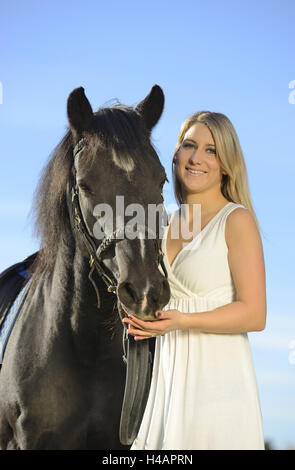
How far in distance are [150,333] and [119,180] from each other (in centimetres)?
88

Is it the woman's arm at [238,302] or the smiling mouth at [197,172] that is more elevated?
the smiling mouth at [197,172]

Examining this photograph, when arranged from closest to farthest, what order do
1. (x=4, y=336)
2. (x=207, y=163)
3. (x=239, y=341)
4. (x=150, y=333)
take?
(x=150, y=333)
(x=239, y=341)
(x=207, y=163)
(x=4, y=336)

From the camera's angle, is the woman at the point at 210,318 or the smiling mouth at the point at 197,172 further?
the smiling mouth at the point at 197,172

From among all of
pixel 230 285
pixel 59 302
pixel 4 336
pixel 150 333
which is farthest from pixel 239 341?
pixel 4 336

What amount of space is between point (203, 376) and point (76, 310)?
1.05 metres

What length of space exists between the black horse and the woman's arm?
466mm

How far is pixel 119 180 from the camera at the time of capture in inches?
132

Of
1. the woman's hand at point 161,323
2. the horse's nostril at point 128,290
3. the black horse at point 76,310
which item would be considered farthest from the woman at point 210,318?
the black horse at point 76,310

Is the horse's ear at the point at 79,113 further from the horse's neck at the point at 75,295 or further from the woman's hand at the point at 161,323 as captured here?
the woman's hand at the point at 161,323

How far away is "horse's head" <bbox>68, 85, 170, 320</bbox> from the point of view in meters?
3.06

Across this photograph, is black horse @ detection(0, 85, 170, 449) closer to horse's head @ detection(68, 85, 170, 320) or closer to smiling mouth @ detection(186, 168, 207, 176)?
horse's head @ detection(68, 85, 170, 320)

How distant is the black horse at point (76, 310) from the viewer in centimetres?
354
